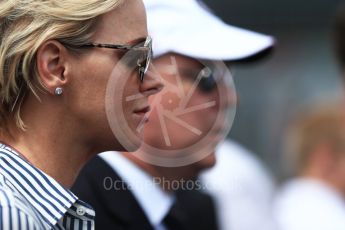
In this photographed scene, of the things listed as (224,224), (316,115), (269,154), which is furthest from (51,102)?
(269,154)

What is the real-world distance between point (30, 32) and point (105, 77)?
0.24 m

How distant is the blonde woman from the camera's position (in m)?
2.21

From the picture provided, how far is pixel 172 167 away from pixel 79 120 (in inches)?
35.3

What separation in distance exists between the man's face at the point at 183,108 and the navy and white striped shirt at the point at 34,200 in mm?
906

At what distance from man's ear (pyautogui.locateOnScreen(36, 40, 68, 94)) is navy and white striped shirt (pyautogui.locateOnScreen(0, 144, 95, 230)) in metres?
0.20

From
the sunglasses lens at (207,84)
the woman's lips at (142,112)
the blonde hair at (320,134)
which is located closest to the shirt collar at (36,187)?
the woman's lips at (142,112)

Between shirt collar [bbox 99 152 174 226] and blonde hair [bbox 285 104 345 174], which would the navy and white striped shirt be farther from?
blonde hair [bbox 285 104 345 174]

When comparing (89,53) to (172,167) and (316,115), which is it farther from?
(316,115)

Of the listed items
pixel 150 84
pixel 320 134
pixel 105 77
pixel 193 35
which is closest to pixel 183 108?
pixel 193 35

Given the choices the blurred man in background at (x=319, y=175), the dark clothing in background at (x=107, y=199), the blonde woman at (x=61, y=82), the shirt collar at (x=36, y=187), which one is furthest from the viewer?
the blurred man in background at (x=319, y=175)

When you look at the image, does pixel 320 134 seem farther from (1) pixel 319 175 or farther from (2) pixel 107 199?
(2) pixel 107 199

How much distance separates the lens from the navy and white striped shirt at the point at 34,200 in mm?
1889

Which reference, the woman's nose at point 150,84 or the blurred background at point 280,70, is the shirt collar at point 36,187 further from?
the blurred background at point 280,70

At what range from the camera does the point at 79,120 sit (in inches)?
90.3
